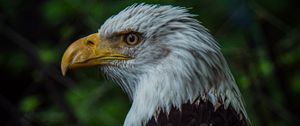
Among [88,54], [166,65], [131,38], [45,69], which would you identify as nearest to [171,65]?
[166,65]

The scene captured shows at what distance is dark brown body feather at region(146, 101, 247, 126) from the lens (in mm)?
4730

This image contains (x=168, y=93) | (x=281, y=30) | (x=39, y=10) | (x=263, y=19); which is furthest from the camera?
(x=39, y=10)

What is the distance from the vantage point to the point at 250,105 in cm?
761

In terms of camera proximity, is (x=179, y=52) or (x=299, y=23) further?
(x=299, y=23)

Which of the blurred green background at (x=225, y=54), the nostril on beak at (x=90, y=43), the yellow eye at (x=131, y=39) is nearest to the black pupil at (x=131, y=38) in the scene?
the yellow eye at (x=131, y=39)

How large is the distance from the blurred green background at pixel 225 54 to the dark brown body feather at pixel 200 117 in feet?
5.80

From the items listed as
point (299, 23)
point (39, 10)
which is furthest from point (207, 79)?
point (39, 10)

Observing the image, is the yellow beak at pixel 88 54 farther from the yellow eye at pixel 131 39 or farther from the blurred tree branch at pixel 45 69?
the blurred tree branch at pixel 45 69

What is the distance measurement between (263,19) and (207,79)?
238cm

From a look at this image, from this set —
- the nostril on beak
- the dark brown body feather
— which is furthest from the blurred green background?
the dark brown body feather

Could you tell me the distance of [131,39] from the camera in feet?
16.8

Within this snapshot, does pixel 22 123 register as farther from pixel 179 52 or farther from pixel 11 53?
pixel 179 52

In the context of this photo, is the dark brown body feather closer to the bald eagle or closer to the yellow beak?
the bald eagle

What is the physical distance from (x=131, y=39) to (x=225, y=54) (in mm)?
2507
